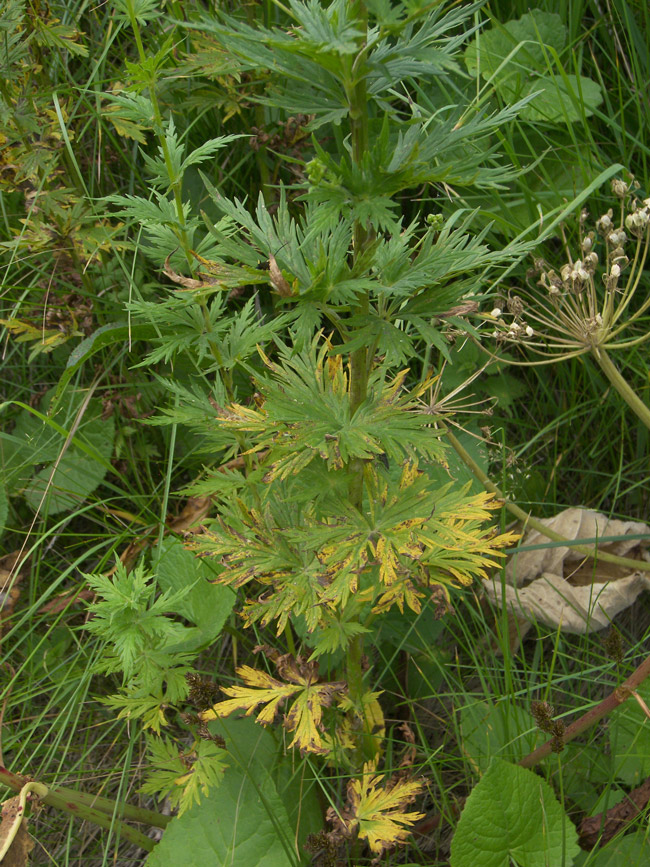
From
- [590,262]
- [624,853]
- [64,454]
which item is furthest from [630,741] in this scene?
[64,454]

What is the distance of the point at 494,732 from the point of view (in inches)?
72.1

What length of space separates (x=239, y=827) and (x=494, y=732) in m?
0.63

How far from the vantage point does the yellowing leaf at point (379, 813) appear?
5.09 ft

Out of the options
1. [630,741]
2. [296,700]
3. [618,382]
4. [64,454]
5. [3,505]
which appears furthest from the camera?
[64,454]

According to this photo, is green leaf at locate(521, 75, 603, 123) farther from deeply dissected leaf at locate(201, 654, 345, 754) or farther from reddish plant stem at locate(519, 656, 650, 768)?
deeply dissected leaf at locate(201, 654, 345, 754)

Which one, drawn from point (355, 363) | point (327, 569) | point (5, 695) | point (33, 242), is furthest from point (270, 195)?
point (5, 695)

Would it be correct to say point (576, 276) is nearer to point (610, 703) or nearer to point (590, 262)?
point (590, 262)

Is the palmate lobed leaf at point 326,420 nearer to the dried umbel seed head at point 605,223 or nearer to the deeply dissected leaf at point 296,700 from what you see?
the deeply dissected leaf at point 296,700

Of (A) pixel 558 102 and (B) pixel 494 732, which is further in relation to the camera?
(A) pixel 558 102

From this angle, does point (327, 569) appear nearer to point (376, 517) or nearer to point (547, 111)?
point (376, 517)

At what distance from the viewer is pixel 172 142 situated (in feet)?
4.72

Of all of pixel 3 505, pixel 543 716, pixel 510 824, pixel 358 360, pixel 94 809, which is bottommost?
pixel 510 824

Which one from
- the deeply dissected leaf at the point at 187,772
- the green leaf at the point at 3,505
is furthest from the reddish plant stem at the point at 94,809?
the green leaf at the point at 3,505

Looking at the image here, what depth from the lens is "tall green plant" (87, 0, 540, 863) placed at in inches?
41.8
